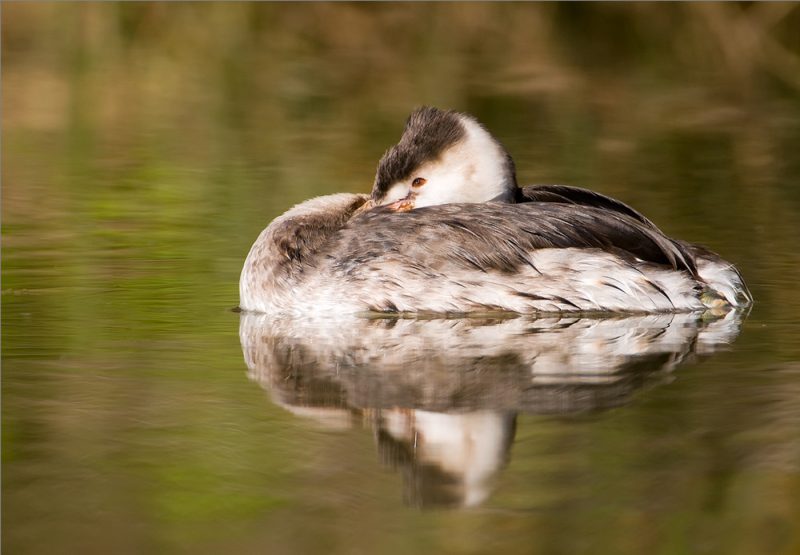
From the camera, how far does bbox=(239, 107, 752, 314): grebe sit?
24.0ft

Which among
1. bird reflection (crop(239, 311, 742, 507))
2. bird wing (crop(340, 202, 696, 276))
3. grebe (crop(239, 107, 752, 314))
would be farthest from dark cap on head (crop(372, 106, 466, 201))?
bird reflection (crop(239, 311, 742, 507))

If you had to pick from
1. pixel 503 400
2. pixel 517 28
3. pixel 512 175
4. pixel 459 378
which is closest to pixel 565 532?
pixel 503 400

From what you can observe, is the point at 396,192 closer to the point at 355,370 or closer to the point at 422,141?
the point at 422,141

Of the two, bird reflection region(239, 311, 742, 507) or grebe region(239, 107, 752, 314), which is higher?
grebe region(239, 107, 752, 314)

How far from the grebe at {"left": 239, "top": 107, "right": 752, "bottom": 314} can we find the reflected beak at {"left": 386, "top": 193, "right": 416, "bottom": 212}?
134 mm

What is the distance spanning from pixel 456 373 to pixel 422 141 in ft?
6.66

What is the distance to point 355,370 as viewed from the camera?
20.0 feet

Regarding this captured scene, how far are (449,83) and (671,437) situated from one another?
38.2ft

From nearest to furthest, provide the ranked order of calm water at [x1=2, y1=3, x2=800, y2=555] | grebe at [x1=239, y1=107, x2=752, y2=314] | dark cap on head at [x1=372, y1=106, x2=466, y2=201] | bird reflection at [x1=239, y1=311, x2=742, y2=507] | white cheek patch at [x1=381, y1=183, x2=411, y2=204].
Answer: calm water at [x1=2, y1=3, x2=800, y2=555] < bird reflection at [x1=239, y1=311, x2=742, y2=507] < grebe at [x1=239, y1=107, x2=752, y2=314] < dark cap on head at [x1=372, y1=106, x2=466, y2=201] < white cheek patch at [x1=381, y1=183, x2=411, y2=204]

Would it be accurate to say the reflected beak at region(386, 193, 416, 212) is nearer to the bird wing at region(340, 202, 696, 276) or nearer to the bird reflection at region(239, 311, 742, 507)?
the bird wing at region(340, 202, 696, 276)

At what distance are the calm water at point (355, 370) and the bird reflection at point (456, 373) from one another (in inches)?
0.7

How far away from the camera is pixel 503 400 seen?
5539mm

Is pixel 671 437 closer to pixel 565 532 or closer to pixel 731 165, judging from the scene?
Answer: pixel 565 532

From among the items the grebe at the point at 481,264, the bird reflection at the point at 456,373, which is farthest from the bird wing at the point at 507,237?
the bird reflection at the point at 456,373
